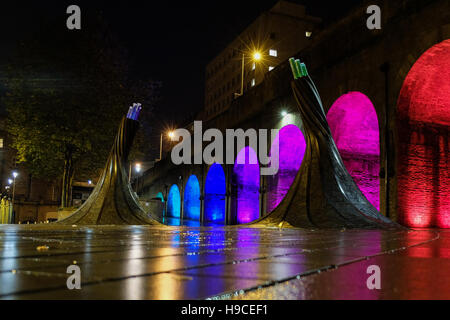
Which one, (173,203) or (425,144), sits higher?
(425,144)

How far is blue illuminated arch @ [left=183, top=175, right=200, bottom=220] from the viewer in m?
34.9

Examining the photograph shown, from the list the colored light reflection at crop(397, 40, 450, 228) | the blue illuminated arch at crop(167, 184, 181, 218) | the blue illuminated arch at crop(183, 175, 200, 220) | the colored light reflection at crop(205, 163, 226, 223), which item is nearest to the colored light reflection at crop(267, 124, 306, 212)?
the colored light reflection at crop(397, 40, 450, 228)

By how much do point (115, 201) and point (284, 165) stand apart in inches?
383

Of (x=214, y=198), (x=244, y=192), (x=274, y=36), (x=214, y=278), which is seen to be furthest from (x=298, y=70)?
(x=274, y=36)

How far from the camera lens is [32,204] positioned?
55.3 meters

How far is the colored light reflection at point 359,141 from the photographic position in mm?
15094

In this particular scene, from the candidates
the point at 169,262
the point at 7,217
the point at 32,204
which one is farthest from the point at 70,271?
the point at 32,204

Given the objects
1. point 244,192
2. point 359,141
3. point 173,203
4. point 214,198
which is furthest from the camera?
point 173,203

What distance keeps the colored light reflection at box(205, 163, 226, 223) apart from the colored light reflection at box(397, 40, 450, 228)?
17065 mm

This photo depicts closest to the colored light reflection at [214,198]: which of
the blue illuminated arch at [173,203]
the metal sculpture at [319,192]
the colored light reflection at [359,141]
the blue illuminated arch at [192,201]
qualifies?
the blue illuminated arch at [192,201]

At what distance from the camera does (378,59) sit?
12961 millimetres

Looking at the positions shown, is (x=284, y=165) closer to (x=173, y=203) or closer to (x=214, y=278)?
(x=214, y=278)

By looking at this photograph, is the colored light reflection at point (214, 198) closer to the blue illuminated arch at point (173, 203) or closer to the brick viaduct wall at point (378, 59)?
the brick viaduct wall at point (378, 59)

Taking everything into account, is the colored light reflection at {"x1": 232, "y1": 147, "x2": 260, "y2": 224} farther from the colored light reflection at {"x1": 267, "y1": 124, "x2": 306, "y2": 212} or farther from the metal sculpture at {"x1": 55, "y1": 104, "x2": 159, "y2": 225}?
the metal sculpture at {"x1": 55, "y1": 104, "x2": 159, "y2": 225}
